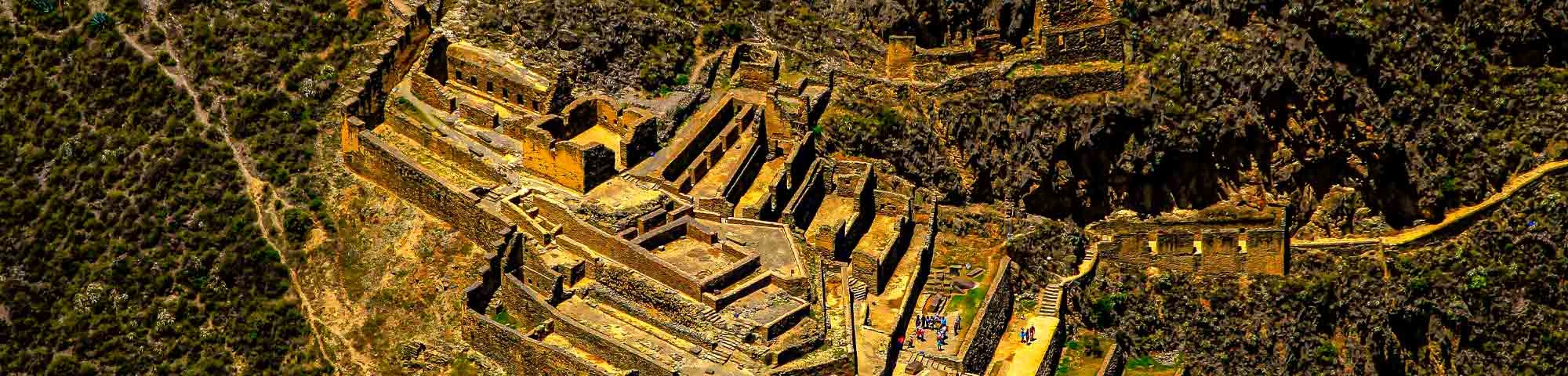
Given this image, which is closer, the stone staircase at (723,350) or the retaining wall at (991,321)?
the stone staircase at (723,350)

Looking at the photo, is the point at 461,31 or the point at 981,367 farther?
the point at 461,31

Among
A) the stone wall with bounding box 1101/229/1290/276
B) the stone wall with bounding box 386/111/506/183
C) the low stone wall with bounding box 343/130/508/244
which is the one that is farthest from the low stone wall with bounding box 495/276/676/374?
the stone wall with bounding box 1101/229/1290/276

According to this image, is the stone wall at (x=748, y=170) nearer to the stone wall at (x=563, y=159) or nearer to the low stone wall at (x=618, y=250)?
the stone wall at (x=563, y=159)

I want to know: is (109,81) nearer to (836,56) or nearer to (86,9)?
(86,9)

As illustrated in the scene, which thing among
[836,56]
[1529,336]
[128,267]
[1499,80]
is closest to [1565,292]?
[1529,336]

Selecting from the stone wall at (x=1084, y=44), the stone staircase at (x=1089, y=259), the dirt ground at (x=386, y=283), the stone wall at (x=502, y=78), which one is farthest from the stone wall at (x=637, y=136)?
the stone staircase at (x=1089, y=259)

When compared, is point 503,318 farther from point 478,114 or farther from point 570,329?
point 478,114
